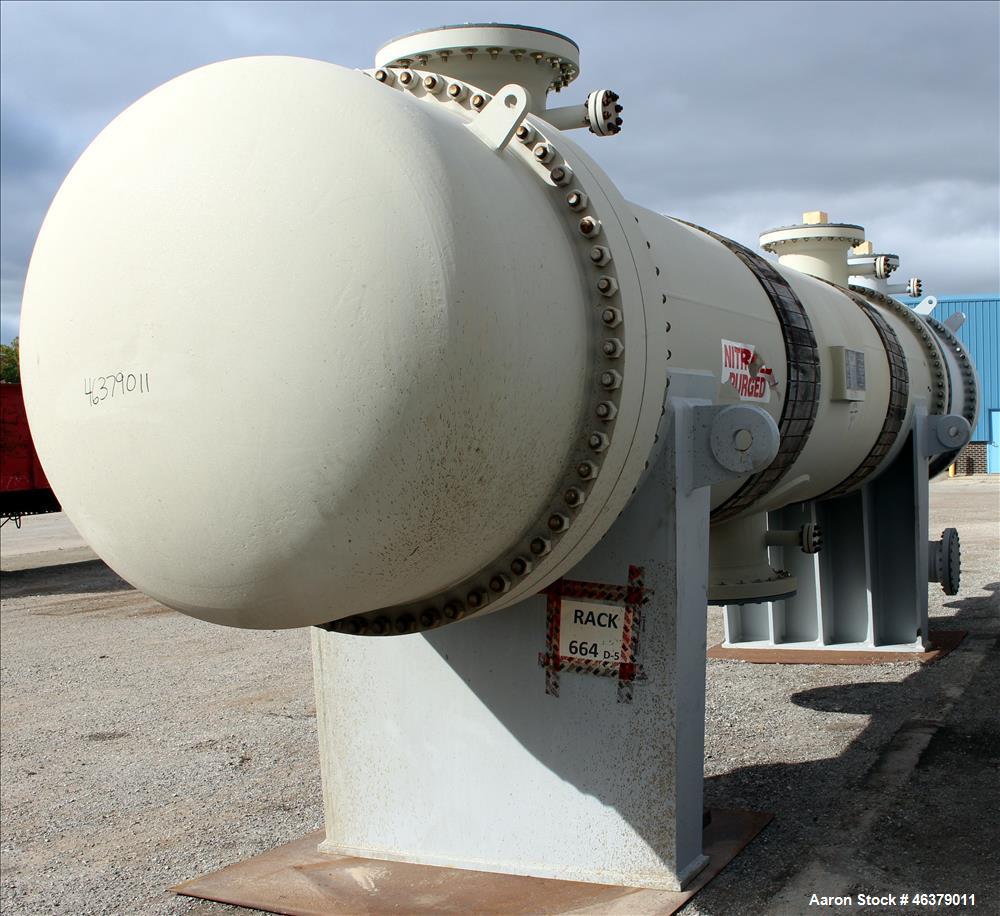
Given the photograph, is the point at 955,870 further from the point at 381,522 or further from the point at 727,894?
the point at 381,522

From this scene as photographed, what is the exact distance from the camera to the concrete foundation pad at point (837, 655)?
253 inches

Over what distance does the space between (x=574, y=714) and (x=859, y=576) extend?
388 cm

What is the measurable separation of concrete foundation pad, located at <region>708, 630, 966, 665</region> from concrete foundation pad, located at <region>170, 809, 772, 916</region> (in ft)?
9.34

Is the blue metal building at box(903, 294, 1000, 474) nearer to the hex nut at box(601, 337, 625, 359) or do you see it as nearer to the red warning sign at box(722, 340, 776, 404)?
the red warning sign at box(722, 340, 776, 404)

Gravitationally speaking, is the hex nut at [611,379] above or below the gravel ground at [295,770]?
above

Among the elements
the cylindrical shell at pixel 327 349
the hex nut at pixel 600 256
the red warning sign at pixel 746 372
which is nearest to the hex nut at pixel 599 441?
the cylindrical shell at pixel 327 349

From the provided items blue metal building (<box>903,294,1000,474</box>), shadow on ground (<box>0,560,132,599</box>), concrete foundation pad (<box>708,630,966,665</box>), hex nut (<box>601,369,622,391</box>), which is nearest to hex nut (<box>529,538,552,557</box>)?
hex nut (<box>601,369,622,391</box>)

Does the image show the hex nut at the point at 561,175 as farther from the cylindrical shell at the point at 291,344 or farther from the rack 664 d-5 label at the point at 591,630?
the rack 664 d-5 label at the point at 591,630

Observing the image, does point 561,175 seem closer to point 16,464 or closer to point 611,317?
point 611,317

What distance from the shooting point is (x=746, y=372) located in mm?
3559

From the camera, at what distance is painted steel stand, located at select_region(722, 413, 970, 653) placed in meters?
6.29

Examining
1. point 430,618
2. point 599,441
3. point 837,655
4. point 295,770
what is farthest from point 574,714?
point 837,655

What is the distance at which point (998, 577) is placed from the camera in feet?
30.1

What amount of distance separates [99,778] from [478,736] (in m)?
2.36
